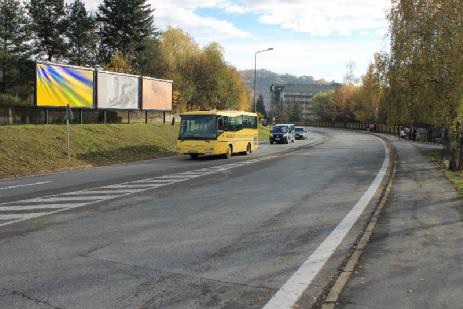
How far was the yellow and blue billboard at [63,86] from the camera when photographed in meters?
29.5

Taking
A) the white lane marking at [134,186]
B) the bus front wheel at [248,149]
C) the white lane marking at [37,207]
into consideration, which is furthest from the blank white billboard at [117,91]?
the white lane marking at [37,207]

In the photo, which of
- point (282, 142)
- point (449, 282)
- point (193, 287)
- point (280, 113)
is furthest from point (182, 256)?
point (280, 113)

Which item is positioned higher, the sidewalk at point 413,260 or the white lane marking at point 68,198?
the sidewalk at point 413,260

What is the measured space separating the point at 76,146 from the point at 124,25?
35.8m

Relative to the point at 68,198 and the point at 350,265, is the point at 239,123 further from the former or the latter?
the point at 350,265

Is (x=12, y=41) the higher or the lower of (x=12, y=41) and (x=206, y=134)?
the higher

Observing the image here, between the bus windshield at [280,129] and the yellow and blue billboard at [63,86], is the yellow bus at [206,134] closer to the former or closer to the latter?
the yellow and blue billboard at [63,86]

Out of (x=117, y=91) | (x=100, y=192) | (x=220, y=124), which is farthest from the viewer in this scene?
(x=117, y=91)

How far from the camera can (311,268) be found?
273 inches

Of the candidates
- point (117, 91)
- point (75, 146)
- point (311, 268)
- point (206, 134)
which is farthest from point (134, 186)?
point (117, 91)

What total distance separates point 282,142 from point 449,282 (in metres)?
46.8

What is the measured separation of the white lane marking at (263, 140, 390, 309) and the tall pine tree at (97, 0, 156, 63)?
53.1 m

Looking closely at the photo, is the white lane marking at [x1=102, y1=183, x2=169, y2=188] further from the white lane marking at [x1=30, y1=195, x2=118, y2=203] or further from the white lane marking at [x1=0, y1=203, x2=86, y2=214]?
the white lane marking at [x1=0, y1=203, x2=86, y2=214]

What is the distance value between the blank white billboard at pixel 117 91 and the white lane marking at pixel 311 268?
88.2ft
